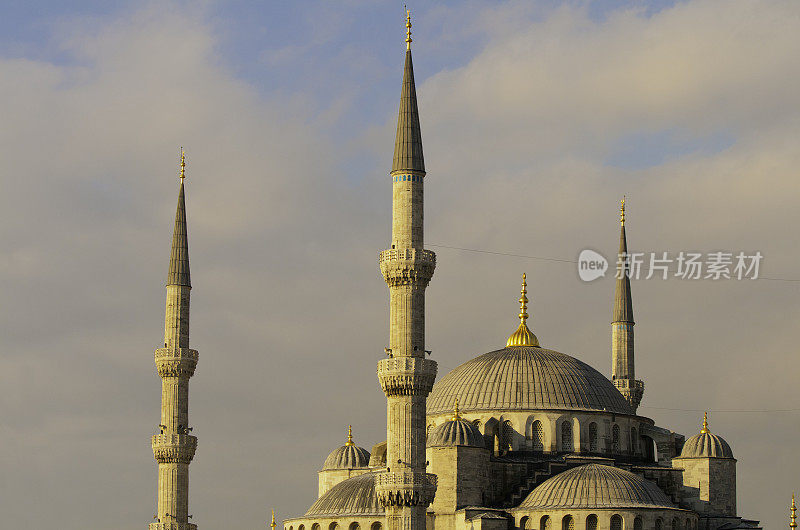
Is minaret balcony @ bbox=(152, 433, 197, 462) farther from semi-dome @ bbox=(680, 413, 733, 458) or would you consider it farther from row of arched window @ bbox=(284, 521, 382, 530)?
semi-dome @ bbox=(680, 413, 733, 458)

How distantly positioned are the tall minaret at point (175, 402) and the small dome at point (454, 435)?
808 centimetres

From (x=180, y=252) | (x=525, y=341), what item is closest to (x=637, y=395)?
(x=525, y=341)

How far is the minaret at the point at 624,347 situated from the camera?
59281mm

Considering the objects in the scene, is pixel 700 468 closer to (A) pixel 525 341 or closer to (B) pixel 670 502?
(B) pixel 670 502

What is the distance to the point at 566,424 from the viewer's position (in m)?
52.7

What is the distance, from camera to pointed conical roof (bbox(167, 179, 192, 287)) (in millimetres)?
52969

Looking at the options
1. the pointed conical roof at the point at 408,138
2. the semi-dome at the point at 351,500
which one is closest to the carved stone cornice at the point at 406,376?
the pointed conical roof at the point at 408,138

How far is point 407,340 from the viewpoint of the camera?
4128 cm

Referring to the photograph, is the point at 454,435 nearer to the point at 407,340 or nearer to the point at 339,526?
the point at 339,526

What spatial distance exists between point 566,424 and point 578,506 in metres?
6.55

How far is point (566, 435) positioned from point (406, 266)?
1357cm

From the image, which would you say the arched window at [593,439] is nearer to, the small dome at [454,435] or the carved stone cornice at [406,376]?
the small dome at [454,435]

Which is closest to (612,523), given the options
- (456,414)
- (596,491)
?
(596,491)

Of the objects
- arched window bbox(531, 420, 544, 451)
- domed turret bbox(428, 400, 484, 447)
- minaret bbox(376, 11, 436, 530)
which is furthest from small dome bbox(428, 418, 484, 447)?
minaret bbox(376, 11, 436, 530)
